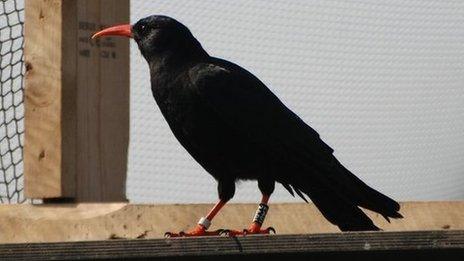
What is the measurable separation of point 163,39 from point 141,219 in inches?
56.0

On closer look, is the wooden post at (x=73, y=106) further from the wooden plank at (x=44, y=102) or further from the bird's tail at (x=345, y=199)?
the bird's tail at (x=345, y=199)

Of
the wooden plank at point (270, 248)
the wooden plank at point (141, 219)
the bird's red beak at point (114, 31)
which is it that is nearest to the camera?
the wooden plank at point (270, 248)

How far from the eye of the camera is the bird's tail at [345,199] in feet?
12.2

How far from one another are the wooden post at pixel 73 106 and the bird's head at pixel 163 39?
3.35 feet

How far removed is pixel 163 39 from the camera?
190 inches

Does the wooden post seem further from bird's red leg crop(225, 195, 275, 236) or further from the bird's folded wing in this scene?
the bird's folded wing

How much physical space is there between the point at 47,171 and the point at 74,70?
0.26m

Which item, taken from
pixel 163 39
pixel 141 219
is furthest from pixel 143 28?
pixel 141 219

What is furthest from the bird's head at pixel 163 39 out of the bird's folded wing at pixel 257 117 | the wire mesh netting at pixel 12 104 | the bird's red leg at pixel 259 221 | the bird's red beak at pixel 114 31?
the bird's red leg at pixel 259 221

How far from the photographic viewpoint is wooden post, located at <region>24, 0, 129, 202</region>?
3473mm

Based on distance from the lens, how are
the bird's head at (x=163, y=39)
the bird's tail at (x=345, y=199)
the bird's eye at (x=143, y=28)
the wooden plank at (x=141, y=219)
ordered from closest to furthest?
the wooden plank at (x=141, y=219)
the bird's tail at (x=345, y=199)
the bird's head at (x=163, y=39)
the bird's eye at (x=143, y=28)

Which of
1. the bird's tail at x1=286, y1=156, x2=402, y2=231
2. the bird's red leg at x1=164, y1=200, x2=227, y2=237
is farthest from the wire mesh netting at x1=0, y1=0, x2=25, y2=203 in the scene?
the bird's tail at x1=286, y1=156, x2=402, y2=231

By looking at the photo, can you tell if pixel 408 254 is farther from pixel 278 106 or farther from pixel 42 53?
pixel 278 106

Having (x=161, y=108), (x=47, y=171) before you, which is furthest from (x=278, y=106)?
(x=47, y=171)
